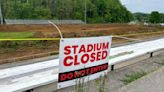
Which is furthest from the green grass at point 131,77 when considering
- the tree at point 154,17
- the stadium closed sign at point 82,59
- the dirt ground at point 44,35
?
the tree at point 154,17

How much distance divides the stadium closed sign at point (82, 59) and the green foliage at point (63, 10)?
6906 centimetres

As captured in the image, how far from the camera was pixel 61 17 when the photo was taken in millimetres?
90875

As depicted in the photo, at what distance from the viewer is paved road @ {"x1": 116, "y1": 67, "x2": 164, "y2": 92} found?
17.4ft

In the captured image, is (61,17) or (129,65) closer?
(129,65)

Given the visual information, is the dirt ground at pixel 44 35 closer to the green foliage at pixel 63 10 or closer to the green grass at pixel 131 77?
the green grass at pixel 131 77

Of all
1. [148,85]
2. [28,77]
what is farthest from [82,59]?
[148,85]

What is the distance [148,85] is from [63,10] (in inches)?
3493

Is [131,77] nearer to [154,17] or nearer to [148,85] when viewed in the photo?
[148,85]

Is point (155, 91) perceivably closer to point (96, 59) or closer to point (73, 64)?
point (96, 59)

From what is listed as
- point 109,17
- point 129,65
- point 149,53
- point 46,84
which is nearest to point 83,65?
point 46,84

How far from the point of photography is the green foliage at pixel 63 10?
74.2 meters

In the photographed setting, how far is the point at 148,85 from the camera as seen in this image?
5645mm

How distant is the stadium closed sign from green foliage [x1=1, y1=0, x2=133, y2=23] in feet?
227

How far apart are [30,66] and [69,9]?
295 feet
